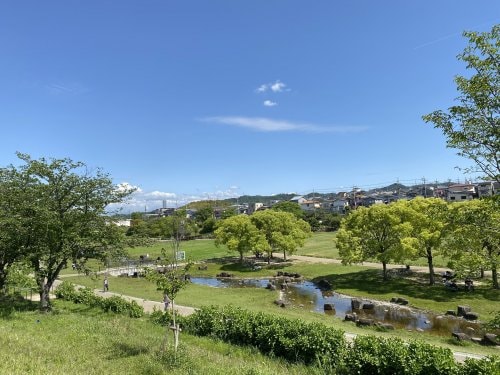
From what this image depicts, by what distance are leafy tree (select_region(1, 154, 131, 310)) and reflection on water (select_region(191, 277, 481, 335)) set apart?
62.0ft

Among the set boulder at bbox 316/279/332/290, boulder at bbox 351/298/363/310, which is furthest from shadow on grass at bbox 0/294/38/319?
boulder at bbox 316/279/332/290

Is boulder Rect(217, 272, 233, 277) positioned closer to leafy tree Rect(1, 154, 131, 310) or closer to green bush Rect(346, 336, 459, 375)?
leafy tree Rect(1, 154, 131, 310)

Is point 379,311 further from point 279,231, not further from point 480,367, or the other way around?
point 279,231

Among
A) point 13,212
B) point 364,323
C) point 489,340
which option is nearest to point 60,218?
point 13,212

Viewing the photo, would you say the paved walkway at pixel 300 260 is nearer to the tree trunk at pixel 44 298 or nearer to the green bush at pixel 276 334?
the green bush at pixel 276 334

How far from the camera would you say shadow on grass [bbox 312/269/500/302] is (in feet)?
112

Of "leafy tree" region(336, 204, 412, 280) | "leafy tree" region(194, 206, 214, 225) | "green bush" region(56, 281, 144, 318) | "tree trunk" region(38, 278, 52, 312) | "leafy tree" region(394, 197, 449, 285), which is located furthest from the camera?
"leafy tree" region(194, 206, 214, 225)

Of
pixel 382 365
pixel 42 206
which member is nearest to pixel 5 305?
pixel 42 206

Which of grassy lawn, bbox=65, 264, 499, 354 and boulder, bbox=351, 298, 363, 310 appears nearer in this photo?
grassy lawn, bbox=65, 264, 499, 354

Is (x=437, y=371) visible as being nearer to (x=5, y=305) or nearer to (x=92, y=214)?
(x=92, y=214)

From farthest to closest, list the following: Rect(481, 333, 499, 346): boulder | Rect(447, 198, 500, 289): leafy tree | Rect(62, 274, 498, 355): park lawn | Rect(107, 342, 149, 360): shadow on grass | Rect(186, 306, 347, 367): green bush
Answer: Rect(62, 274, 498, 355): park lawn < Rect(481, 333, 499, 346): boulder < Rect(186, 306, 347, 367): green bush < Rect(107, 342, 149, 360): shadow on grass < Rect(447, 198, 500, 289): leafy tree

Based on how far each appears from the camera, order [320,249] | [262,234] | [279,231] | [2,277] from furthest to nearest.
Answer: [320,249]
[279,231]
[262,234]
[2,277]

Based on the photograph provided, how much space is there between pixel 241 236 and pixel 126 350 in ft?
145

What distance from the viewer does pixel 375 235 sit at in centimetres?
4409
